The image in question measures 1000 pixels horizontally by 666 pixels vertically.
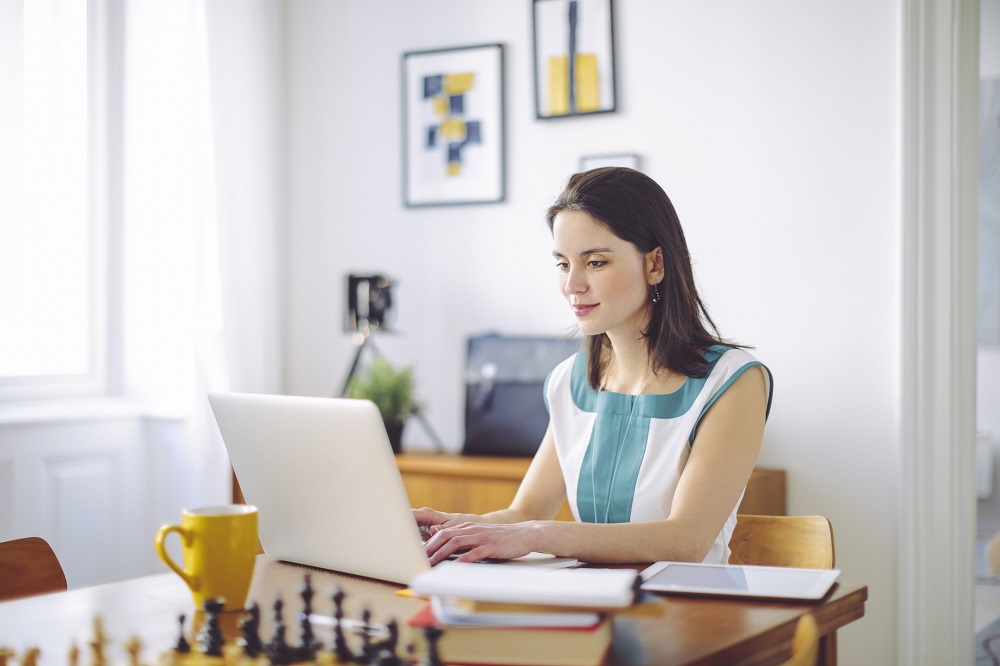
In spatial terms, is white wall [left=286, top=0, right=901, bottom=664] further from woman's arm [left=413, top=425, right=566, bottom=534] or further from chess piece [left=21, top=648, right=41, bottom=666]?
chess piece [left=21, top=648, right=41, bottom=666]

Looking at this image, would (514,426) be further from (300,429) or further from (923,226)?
(300,429)

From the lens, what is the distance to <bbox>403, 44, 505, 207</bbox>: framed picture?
3227 mm

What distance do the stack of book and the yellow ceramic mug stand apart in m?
0.32

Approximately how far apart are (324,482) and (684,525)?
55cm

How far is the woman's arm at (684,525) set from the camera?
1309mm

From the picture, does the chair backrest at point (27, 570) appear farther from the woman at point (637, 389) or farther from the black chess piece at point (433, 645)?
the black chess piece at point (433, 645)

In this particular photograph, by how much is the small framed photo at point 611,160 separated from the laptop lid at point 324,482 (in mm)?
1834

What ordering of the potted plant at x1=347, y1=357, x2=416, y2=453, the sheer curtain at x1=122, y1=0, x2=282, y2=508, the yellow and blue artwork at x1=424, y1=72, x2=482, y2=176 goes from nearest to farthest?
the potted plant at x1=347, y1=357, x2=416, y2=453 → the sheer curtain at x1=122, y1=0, x2=282, y2=508 → the yellow and blue artwork at x1=424, y1=72, x2=482, y2=176

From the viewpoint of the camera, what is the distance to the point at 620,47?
9.91 feet

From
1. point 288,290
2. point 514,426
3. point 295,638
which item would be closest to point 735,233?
point 514,426

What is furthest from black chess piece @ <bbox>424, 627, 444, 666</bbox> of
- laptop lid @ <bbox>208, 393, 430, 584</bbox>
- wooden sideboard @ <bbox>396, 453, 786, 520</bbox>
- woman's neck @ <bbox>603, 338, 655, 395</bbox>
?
wooden sideboard @ <bbox>396, 453, 786, 520</bbox>

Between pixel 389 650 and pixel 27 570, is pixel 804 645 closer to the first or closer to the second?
pixel 389 650

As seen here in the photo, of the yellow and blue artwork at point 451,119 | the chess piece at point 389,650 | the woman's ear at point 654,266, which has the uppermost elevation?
the yellow and blue artwork at point 451,119

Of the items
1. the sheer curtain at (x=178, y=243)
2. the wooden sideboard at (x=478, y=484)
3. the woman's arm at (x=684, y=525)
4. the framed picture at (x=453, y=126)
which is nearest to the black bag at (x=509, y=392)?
the wooden sideboard at (x=478, y=484)
